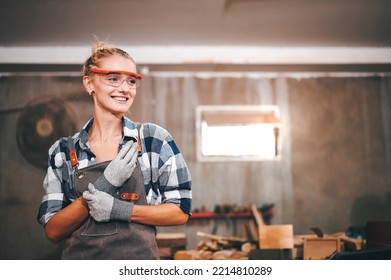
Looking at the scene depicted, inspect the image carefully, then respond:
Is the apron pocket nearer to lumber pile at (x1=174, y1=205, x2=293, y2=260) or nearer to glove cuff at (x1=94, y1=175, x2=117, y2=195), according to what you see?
glove cuff at (x1=94, y1=175, x2=117, y2=195)

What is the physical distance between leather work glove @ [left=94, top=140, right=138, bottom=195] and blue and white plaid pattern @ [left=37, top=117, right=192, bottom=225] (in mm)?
75

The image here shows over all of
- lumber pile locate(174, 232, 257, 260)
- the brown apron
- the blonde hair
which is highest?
the blonde hair

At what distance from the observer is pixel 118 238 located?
181 centimetres

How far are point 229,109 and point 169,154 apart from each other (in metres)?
2.63

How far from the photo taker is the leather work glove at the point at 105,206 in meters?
1.74

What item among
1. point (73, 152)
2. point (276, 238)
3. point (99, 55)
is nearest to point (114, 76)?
point (99, 55)

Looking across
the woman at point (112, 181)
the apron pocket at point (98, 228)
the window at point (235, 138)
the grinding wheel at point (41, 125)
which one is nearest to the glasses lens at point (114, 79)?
the woman at point (112, 181)

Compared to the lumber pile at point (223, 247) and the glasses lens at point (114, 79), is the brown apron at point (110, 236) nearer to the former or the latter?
the glasses lens at point (114, 79)

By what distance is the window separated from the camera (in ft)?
14.6

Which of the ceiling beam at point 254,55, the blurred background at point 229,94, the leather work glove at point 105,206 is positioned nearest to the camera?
the leather work glove at point 105,206

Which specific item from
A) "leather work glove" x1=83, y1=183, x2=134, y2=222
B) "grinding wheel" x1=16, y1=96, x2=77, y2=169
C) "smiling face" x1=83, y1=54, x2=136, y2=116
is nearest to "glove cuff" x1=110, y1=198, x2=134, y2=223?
"leather work glove" x1=83, y1=183, x2=134, y2=222

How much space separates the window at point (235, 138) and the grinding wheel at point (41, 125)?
1.35 meters

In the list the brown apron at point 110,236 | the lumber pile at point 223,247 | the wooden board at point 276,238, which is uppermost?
the brown apron at point 110,236
